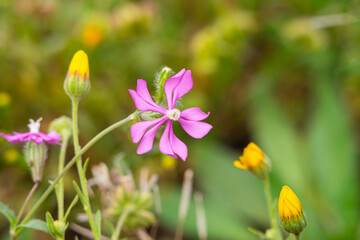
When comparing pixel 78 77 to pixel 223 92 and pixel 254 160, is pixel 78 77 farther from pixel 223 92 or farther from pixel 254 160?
pixel 223 92

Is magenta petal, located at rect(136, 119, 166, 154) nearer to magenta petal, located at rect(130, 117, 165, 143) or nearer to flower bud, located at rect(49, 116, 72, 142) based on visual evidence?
magenta petal, located at rect(130, 117, 165, 143)

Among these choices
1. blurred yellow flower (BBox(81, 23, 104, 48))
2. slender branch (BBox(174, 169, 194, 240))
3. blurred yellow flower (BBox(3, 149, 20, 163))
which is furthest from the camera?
blurred yellow flower (BBox(81, 23, 104, 48))

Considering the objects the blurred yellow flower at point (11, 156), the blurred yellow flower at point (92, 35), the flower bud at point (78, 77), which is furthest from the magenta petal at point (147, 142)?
the blurred yellow flower at point (92, 35)

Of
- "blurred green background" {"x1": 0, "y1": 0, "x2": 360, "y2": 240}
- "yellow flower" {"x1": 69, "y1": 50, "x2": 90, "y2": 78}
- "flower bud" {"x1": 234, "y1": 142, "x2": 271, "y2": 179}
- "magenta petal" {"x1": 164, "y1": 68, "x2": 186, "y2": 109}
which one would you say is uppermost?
"blurred green background" {"x1": 0, "y1": 0, "x2": 360, "y2": 240}

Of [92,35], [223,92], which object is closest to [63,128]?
[92,35]

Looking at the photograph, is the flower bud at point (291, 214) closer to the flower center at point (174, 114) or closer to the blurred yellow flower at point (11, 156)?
the flower center at point (174, 114)

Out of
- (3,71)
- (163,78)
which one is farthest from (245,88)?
(163,78)

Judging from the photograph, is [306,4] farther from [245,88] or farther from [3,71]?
[3,71]

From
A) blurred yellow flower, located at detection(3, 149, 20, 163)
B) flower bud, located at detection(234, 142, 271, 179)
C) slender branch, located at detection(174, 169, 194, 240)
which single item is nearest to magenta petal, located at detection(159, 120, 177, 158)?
flower bud, located at detection(234, 142, 271, 179)
